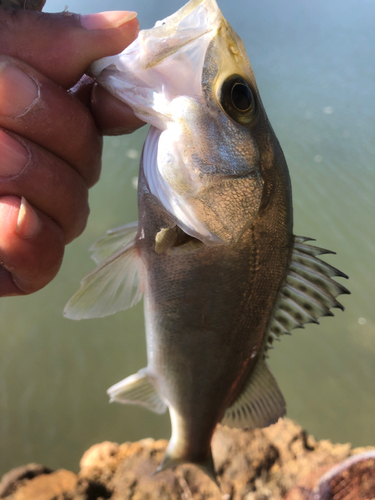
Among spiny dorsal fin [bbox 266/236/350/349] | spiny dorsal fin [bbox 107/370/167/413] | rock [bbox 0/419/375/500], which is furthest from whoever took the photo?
rock [bbox 0/419/375/500]

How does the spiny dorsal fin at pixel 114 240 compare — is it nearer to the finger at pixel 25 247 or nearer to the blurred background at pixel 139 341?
the finger at pixel 25 247

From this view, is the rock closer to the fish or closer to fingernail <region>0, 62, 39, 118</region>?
the fish

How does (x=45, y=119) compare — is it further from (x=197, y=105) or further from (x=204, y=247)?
(x=204, y=247)

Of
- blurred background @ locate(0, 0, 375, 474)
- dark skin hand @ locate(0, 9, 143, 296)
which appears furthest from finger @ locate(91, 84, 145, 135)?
blurred background @ locate(0, 0, 375, 474)

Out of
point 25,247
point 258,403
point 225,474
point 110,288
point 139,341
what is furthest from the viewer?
point 139,341

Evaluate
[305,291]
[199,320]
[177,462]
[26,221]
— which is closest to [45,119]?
[26,221]

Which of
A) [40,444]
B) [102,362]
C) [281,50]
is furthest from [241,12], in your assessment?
[40,444]

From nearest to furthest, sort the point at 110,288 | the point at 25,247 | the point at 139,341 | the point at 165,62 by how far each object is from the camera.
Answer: the point at 165,62
the point at 25,247
the point at 110,288
the point at 139,341
